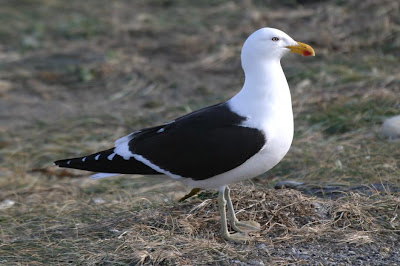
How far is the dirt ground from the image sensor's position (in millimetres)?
3797

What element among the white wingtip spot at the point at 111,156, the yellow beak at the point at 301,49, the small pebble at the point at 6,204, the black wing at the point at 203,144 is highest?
the yellow beak at the point at 301,49

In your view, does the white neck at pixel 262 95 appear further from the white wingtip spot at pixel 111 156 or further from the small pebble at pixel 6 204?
the small pebble at pixel 6 204

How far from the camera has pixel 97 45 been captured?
9.25 metres

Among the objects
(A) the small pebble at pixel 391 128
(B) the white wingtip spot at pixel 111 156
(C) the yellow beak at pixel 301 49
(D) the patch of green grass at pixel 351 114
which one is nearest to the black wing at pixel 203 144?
(B) the white wingtip spot at pixel 111 156

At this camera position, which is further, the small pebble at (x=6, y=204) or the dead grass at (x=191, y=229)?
the small pebble at (x=6, y=204)

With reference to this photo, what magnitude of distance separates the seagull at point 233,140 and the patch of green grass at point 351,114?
7.56 feet

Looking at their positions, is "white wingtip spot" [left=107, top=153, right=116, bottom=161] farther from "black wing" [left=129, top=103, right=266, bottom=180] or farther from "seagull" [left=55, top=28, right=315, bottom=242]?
"black wing" [left=129, top=103, right=266, bottom=180]

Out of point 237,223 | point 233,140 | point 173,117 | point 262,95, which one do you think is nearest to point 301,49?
point 262,95

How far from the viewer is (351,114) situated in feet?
20.9

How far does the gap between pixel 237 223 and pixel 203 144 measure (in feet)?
1.54

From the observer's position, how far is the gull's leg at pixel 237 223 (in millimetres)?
3932

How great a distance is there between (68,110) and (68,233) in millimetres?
3456

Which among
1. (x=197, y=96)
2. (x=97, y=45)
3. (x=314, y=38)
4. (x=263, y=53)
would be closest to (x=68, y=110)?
(x=197, y=96)

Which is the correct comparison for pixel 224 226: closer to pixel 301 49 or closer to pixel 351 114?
pixel 301 49
